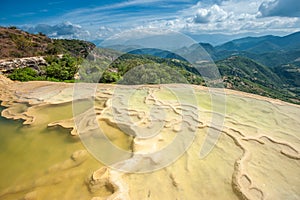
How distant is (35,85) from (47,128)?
9.32 meters

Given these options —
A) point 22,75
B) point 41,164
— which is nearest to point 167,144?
point 41,164

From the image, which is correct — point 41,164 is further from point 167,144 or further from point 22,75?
point 22,75

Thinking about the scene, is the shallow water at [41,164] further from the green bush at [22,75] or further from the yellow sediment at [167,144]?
the green bush at [22,75]

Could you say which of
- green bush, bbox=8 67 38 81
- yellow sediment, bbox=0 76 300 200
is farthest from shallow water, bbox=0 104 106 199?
green bush, bbox=8 67 38 81

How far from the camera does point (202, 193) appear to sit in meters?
4.70

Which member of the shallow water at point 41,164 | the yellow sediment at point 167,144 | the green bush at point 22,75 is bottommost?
the yellow sediment at point 167,144

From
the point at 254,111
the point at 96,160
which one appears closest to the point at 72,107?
the point at 96,160

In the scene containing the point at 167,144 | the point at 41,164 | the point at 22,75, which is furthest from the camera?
the point at 22,75

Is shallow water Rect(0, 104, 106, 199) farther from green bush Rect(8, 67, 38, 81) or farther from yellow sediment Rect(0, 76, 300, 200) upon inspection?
green bush Rect(8, 67, 38, 81)

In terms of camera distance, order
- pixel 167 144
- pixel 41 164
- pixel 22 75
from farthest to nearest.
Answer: pixel 22 75 < pixel 167 144 < pixel 41 164

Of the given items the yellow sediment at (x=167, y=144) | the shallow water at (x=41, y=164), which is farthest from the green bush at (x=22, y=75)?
the shallow water at (x=41, y=164)

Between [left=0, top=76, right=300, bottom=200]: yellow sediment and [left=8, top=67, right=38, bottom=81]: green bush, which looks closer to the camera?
[left=0, top=76, right=300, bottom=200]: yellow sediment

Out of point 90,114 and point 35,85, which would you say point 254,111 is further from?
point 35,85

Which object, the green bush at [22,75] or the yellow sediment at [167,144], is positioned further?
the green bush at [22,75]
